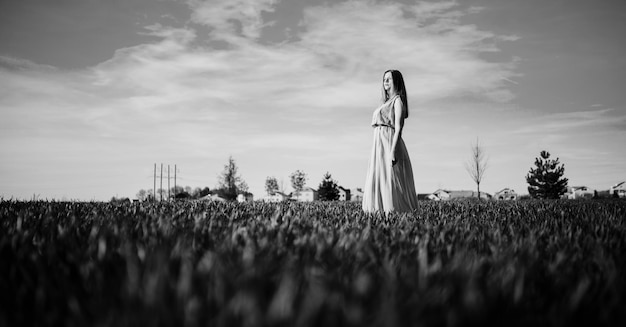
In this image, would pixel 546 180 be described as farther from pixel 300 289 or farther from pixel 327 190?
pixel 300 289

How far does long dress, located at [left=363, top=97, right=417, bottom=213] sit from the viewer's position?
336 inches

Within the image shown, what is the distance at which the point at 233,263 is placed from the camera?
1936 millimetres

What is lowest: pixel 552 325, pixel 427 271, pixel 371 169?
pixel 552 325

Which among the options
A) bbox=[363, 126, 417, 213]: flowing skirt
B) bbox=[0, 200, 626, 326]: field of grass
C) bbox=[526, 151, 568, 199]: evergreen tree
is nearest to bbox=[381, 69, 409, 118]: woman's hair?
bbox=[363, 126, 417, 213]: flowing skirt

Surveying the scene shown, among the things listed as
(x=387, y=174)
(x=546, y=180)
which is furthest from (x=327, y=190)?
(x=387, y=174)

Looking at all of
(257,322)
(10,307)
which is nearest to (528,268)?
(257,322)

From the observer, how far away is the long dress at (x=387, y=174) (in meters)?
8.52

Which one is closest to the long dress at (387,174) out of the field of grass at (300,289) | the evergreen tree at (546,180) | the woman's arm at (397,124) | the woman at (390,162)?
the woman at (390,162)

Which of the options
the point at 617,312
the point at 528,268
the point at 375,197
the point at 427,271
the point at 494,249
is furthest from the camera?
the point at 375,197

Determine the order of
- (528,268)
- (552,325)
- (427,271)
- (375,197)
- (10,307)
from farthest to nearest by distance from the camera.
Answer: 1. (375,197)
2. (528,268)
3. (427,271)
4. (10,307)
5. (552,325)

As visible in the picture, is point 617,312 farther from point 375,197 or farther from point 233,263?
point 375,197

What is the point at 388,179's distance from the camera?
857 centimetres

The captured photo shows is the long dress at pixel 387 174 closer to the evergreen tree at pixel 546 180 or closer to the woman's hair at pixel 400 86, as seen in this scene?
the woman's hair at pixel 400 86

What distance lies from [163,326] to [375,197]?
7726 millimetres
